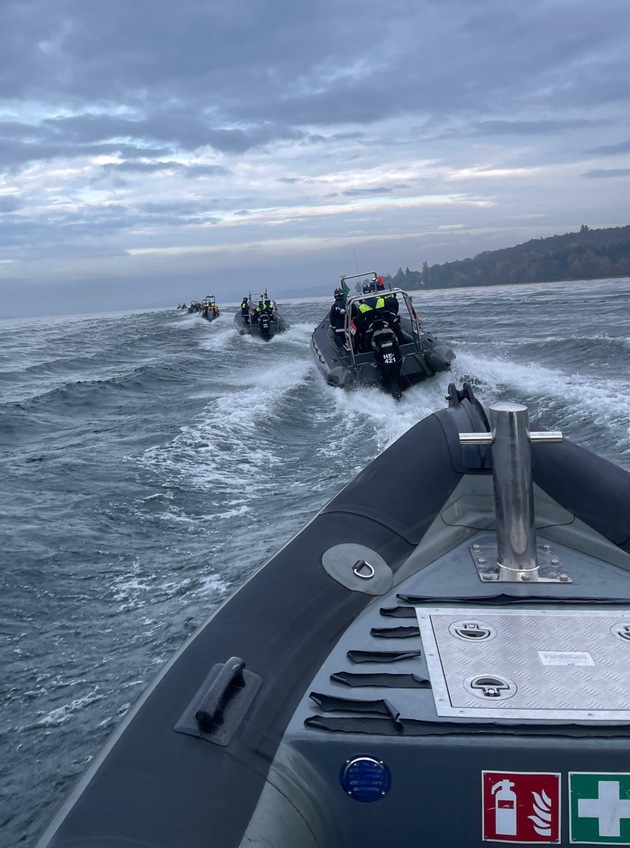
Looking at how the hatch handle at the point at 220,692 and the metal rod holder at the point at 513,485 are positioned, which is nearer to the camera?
the hatch handle at the point at 220,692

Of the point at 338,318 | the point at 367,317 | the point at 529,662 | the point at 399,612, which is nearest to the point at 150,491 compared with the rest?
the point at 399,612

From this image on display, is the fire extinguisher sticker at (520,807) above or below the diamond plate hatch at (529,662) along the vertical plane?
below

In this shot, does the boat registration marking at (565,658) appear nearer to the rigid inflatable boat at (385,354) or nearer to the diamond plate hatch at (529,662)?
the diamond plate hatch at (529,662)

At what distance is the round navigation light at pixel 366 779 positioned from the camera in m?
1.89

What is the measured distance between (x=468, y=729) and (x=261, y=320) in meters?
23.1

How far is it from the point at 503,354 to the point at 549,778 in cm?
1568

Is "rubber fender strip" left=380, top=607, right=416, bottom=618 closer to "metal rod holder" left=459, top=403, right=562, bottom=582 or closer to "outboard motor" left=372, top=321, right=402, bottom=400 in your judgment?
"metal rod holder" left=459, top=403, right=562, bottom=582

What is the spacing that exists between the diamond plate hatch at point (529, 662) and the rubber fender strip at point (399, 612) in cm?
4

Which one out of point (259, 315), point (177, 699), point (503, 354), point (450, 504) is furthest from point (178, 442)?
point (259, 315)

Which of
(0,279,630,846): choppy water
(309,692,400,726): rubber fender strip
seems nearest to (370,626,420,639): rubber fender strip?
(309,692,400,726): rubber fender strip

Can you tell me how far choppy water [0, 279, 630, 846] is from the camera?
354cm

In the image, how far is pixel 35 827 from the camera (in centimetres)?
271

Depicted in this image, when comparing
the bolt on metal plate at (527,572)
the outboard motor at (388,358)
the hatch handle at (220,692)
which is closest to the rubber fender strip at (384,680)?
the hatch handle at (220,692)

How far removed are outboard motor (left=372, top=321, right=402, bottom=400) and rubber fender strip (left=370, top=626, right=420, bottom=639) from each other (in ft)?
28.8
